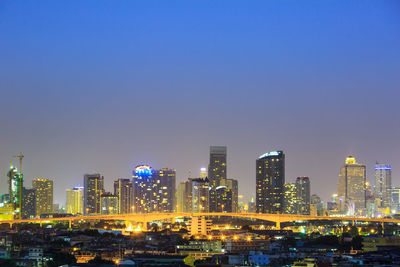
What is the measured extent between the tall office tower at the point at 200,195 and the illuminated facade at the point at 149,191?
42.3 ft

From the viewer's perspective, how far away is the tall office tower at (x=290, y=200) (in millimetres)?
170225

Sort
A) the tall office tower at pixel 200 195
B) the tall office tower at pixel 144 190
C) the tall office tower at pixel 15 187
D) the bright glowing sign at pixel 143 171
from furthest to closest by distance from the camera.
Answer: the bright glowing sign at pixel 143 171
the tall office tower at pixel 144 190
the tall office tower at pixel 200 195
the tall office tower at pixel 15 187

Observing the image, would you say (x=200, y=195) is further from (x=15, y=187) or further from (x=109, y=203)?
(x=15, y=187)

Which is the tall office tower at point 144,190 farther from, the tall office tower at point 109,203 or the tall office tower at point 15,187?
the tall office tower at point 15,187

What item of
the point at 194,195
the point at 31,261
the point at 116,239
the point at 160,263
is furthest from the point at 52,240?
the point at 194,195

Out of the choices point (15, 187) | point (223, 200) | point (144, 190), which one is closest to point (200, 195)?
point (223, 200)

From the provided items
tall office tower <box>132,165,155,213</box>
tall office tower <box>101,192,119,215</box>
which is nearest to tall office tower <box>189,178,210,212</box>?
tall office tower <box>132,165,155,213</box>

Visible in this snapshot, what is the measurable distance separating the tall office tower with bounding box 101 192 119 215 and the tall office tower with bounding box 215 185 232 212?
2017cm

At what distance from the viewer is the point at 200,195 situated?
526 ft

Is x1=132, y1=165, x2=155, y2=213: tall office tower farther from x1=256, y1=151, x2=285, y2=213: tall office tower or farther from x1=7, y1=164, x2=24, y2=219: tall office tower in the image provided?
x1=7, y1=164, x2=24, y2=219: tall office tower

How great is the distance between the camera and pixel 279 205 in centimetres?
16275

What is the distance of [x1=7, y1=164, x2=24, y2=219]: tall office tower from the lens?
143625 mm

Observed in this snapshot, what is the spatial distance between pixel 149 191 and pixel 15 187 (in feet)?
120

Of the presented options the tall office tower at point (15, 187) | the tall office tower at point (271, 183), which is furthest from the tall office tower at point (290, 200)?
the tall office tower at point (15, 187)
